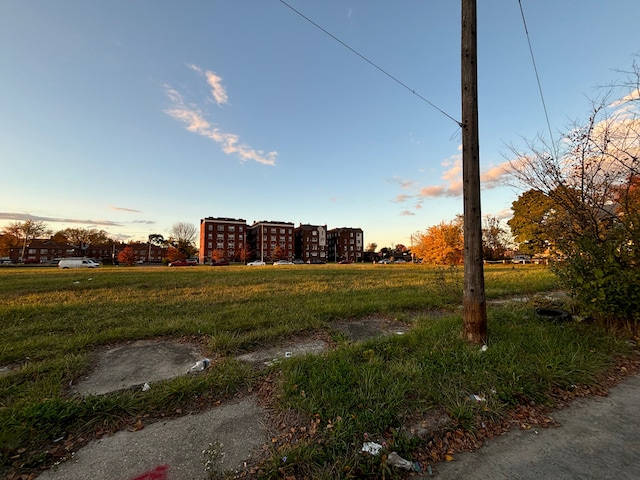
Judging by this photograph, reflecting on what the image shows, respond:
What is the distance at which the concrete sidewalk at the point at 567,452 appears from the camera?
1.95m

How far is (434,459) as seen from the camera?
6.95 ft

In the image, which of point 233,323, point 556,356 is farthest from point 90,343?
point 556,356

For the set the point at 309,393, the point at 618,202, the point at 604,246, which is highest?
the point at 618,202

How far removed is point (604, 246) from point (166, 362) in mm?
7259

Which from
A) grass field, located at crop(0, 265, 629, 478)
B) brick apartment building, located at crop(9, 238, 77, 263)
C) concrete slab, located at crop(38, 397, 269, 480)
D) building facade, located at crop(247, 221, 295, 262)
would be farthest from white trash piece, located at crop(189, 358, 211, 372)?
brick apartment building, located at crop(9, 238, 77, 263)

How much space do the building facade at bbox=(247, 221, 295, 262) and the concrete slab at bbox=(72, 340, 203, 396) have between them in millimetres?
69442

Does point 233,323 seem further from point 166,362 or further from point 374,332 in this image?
point 374,332

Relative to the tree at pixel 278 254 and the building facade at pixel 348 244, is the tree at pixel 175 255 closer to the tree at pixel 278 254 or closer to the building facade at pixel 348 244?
the tree at pixel 278 254

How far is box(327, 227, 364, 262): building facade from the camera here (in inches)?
3531

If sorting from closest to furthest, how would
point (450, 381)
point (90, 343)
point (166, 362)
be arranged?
point (450, 381), point (166, 362), point (90, 343)

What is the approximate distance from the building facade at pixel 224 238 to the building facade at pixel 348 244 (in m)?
30.6

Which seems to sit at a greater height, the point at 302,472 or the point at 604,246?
the point at 604,246

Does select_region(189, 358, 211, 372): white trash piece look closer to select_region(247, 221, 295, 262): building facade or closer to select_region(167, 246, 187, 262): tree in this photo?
select_region(167, 246, 187, 262): tree

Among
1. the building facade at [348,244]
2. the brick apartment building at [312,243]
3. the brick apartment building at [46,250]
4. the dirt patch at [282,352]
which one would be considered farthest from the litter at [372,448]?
the brick apartment building at [46,250]
